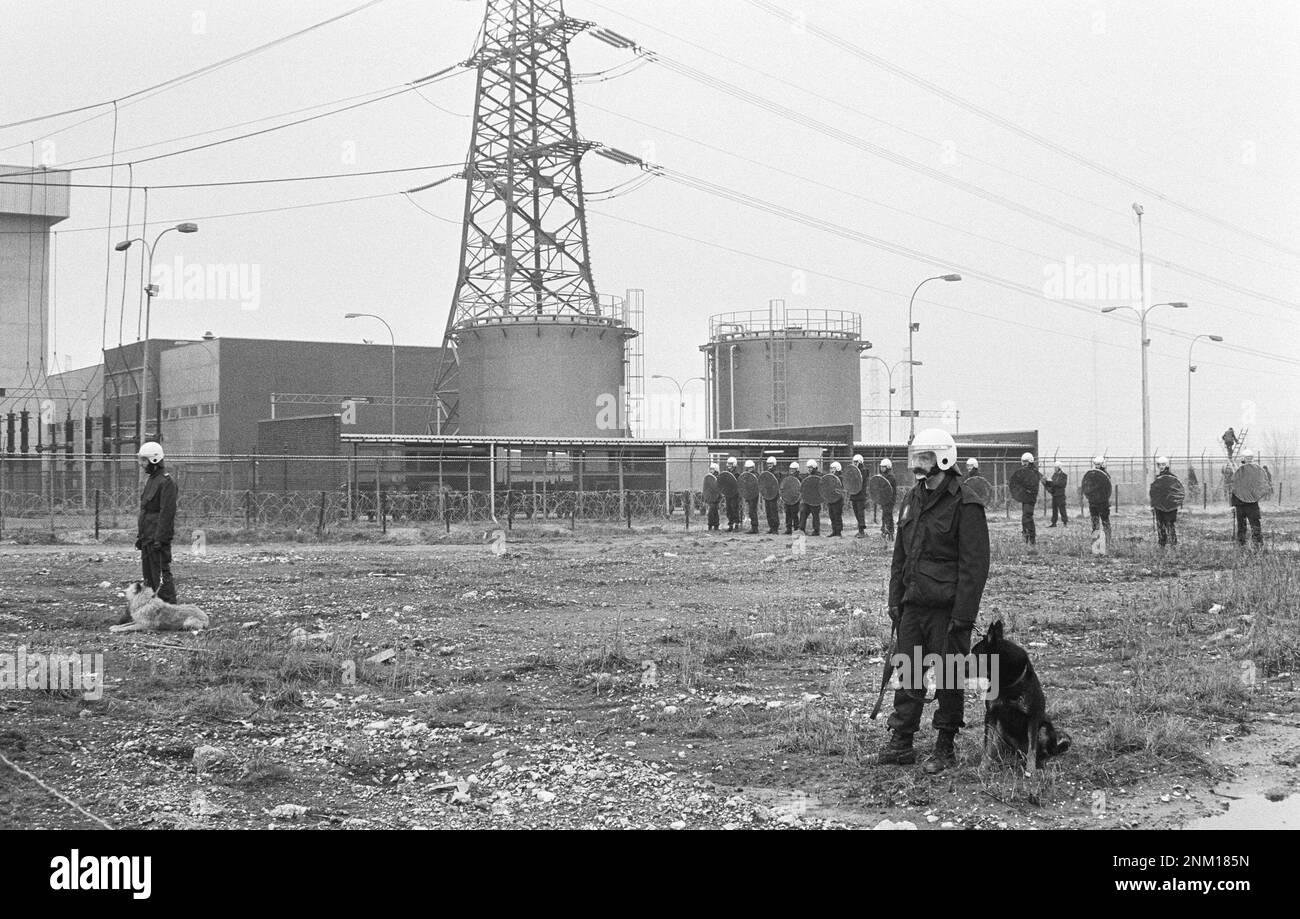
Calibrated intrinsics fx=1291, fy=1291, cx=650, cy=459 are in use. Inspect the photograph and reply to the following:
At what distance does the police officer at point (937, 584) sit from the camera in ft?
25.8

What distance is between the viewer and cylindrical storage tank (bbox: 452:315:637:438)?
4909 cm

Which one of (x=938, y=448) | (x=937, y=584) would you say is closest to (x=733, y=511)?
(x=938, y=448)

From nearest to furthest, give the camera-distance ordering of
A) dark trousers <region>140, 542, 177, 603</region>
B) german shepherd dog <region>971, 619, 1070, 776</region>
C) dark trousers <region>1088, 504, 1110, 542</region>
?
german shepherd dog <region>971, 619, 1070, 776</region> → dark trousers <region>140, 542, 177, 603</region> → dark trousers <region>1088, 504, 1110, 542</region>

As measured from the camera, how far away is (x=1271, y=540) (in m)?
26.1

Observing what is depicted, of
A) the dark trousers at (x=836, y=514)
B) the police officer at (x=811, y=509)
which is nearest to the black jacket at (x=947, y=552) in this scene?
the dark trousers at (x=836, y=514)

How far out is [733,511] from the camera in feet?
118

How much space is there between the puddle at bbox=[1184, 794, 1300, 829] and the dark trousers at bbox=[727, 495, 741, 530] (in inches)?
1116

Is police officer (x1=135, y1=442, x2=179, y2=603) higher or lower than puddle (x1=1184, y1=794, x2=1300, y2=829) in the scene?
higher

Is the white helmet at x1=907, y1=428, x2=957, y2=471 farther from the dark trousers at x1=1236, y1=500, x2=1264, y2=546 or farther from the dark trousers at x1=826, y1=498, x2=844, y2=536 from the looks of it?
the dark trousers at x1=826, y1=498, x2=844, y2=536

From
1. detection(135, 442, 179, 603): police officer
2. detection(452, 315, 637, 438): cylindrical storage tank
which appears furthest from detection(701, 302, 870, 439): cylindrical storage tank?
detection(135, 442, 179, 603): police officer

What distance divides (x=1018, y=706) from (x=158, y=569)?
10.6m

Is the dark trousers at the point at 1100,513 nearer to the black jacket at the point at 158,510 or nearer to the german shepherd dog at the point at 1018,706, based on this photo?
the black jacket at the point at 158,510

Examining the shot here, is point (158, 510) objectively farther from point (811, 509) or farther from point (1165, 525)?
point (811, 509)
